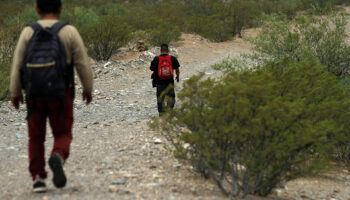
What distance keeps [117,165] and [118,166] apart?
54 millimetres

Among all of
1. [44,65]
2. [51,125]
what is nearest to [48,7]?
[44,65]

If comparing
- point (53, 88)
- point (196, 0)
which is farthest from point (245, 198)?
point (196, 0)

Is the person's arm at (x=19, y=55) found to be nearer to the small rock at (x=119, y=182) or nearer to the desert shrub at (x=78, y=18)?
the small rock at (x=119, y=182)

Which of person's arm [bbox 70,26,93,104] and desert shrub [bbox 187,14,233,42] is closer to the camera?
person's arm [bbox 70,26,93,104]

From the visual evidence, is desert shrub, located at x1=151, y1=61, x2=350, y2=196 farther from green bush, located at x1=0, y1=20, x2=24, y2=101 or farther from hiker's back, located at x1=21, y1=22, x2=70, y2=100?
green bush, located at x1=0, y1=20, x2=24, y2=101

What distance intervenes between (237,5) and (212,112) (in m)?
21.8

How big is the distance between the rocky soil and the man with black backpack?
1.09 ft

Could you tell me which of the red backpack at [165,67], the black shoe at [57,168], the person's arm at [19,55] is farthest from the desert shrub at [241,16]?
the black shoe at [57,168]

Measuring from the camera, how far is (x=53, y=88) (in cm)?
317

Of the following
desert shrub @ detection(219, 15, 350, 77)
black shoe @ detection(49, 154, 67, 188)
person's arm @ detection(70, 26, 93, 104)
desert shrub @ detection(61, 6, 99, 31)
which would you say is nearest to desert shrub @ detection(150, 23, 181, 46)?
desert shrub @ detection(61, 6, 99, 31)

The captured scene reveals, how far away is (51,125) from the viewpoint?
3.41 meters

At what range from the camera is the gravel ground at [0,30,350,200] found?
371 centimetres

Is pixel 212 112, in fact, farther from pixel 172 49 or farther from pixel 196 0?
pixel 196 0

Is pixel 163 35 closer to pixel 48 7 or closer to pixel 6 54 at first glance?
pixel 6 54
